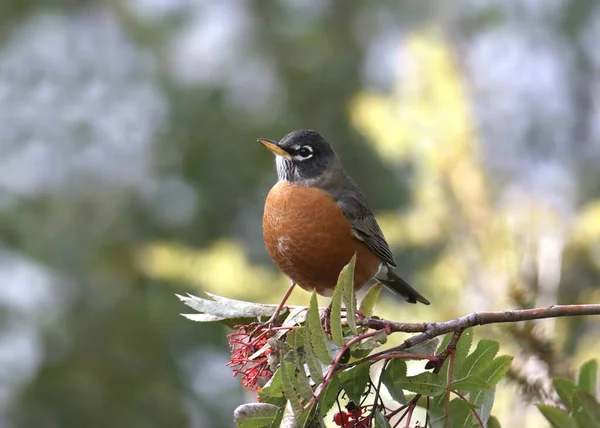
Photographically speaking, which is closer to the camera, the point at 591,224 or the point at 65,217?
the point at 591,224

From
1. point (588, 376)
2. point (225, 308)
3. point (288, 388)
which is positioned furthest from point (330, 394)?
point (588, 376)

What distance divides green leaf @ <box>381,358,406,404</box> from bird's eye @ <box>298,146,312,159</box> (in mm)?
1581

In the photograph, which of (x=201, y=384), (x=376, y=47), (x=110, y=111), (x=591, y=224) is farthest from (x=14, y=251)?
(x=591, y=224)

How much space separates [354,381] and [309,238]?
3.59ft

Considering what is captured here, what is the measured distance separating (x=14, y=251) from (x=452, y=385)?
31.1ft

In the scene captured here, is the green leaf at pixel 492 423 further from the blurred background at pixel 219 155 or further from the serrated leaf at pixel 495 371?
the blurred background at pixel 219 155

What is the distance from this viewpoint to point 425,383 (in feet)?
5.10

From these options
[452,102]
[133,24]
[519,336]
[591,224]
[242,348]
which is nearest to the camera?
[242,348]

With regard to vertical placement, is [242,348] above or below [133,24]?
below

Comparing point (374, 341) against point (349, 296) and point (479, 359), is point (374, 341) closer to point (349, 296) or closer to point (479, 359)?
point (349, 296)

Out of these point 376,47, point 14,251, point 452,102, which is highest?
point 376,47

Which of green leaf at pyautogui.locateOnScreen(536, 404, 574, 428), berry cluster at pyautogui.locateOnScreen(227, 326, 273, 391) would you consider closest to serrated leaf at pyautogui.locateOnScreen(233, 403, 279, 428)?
berry cluster at pyautogui.locateOnScreen(227, 326, 273, 391)

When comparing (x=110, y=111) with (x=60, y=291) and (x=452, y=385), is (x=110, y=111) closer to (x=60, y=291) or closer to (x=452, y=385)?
(x=60, y=291)

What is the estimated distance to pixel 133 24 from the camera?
1202 centimetres
